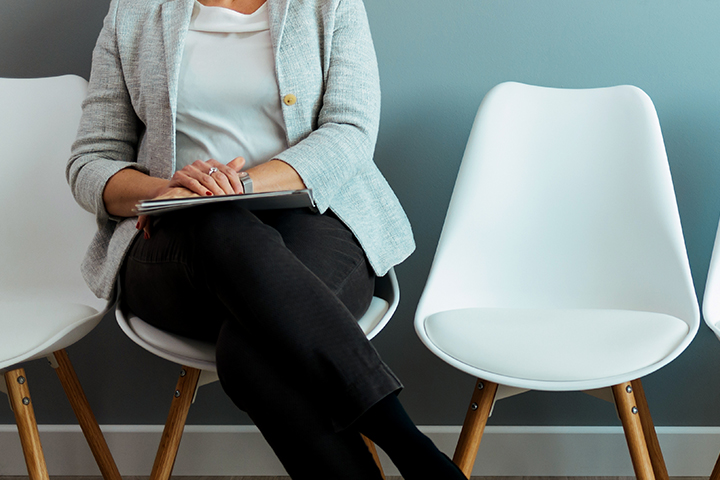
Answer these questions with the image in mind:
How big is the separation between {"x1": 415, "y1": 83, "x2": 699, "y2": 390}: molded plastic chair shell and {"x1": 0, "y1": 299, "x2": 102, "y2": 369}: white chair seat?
1.71ft

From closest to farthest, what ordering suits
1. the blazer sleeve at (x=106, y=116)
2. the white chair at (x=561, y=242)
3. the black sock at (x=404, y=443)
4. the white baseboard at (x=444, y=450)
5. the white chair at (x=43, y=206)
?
the black sock at (x=404, y=443) < the white chair at (x=561, y=242) < the blazer sleeve at (x=106, y=116) < the white chair at (x=43, y=206) < the white baseboard at (x=444, y=450)

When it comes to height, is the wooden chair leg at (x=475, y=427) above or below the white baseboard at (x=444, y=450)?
above

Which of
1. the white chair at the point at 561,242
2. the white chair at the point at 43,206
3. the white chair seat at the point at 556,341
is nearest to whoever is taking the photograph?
the white chair seat at the point at 556,341

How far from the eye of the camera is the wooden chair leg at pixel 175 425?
0.88 metres

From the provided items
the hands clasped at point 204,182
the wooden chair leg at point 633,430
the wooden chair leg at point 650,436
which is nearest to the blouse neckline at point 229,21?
the hands clasped at point 204,182

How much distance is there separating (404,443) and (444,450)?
80 cm

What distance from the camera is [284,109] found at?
899mm

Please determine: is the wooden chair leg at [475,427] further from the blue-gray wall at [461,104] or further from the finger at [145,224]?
the finger at [145,224]

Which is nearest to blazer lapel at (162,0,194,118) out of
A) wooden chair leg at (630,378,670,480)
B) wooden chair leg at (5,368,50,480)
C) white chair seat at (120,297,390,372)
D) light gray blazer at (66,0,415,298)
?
light gray blazer at (66,0,415,298)

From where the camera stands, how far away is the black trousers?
0.58m

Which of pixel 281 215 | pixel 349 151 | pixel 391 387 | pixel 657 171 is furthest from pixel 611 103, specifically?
pixel 391 387

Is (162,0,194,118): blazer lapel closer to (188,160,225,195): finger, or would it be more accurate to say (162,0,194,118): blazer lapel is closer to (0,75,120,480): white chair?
(188,160,225,195): finger

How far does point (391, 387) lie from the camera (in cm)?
58

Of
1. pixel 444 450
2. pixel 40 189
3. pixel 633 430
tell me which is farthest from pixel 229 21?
pixel 444 450
